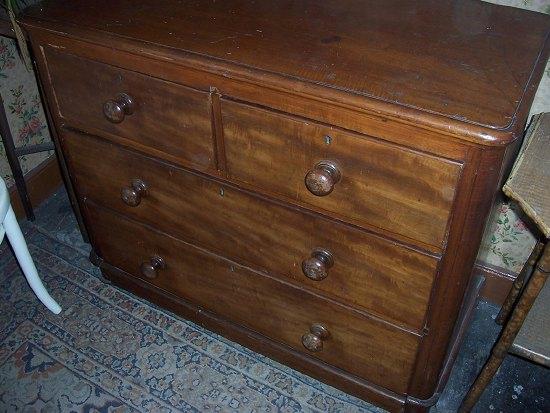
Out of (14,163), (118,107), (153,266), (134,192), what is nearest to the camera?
(118,107)

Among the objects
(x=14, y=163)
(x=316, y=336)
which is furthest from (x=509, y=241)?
(x=14, y=163)

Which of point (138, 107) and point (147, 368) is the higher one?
point (138, 107)

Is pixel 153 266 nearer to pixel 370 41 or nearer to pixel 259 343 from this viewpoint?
pixel 259 343

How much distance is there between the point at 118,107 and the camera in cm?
124

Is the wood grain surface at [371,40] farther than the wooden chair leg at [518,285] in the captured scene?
No

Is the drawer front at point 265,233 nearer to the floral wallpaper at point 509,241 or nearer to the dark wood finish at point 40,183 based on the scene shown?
the floral wallpaper at point 509,241

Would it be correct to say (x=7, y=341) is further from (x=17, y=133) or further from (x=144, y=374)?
(x=17, y=133)

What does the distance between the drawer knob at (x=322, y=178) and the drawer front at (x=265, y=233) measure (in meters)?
0.13

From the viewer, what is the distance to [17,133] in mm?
2080

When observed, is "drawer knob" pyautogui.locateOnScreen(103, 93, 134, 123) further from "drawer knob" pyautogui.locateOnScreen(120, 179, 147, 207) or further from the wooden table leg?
the wooden table leg

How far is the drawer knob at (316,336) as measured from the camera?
144cm

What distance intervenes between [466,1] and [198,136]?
0.67m

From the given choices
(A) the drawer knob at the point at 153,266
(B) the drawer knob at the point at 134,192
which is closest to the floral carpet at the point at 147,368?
(A) the drawer knob at the point at 153,266

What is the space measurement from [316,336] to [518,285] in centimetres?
67
